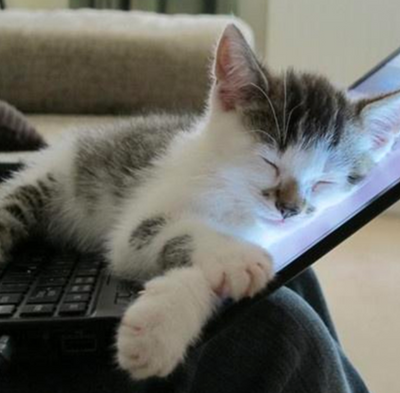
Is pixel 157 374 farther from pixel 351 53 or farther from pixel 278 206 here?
pixel 351 53

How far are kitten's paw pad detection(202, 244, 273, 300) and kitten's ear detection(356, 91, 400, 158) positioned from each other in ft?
0.96

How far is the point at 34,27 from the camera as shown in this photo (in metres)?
2.11

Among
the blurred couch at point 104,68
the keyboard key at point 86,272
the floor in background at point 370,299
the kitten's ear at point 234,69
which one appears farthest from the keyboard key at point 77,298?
the blurred couch at point 104,68

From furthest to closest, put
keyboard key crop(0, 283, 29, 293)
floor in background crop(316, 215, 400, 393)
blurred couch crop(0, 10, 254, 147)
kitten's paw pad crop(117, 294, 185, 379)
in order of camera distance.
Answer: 1. blurred couch crop(0, 10, 254, 147)
2. floor in background crop(316, 215, 400, 393)
3. keyboard key crop(0, 283, 29, 293)
4. kitten's paw pad crop(117, 294, 185, 379)

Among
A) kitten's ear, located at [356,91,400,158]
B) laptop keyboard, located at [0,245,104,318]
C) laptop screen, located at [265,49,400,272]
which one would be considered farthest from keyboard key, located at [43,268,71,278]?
kitten's ear, located at [356,91,400,158]

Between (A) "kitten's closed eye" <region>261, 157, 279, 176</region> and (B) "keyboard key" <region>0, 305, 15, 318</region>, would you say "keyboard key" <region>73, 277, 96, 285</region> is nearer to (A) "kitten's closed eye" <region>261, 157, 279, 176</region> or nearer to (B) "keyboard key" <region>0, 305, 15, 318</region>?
(B) "keyboard key" <region>0, 305, 15, 318</region>

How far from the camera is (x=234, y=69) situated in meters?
0.90

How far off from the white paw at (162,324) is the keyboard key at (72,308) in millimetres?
42

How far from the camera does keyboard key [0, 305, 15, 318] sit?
0.61m

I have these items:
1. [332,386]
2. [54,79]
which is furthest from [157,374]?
[54,79]

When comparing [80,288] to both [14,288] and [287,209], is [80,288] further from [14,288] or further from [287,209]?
[287,209]

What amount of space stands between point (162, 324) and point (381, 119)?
463mm

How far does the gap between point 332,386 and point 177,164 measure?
0.43 m

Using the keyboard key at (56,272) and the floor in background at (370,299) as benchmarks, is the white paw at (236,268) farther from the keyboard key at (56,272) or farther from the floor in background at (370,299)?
the floor in background at (370,299)
